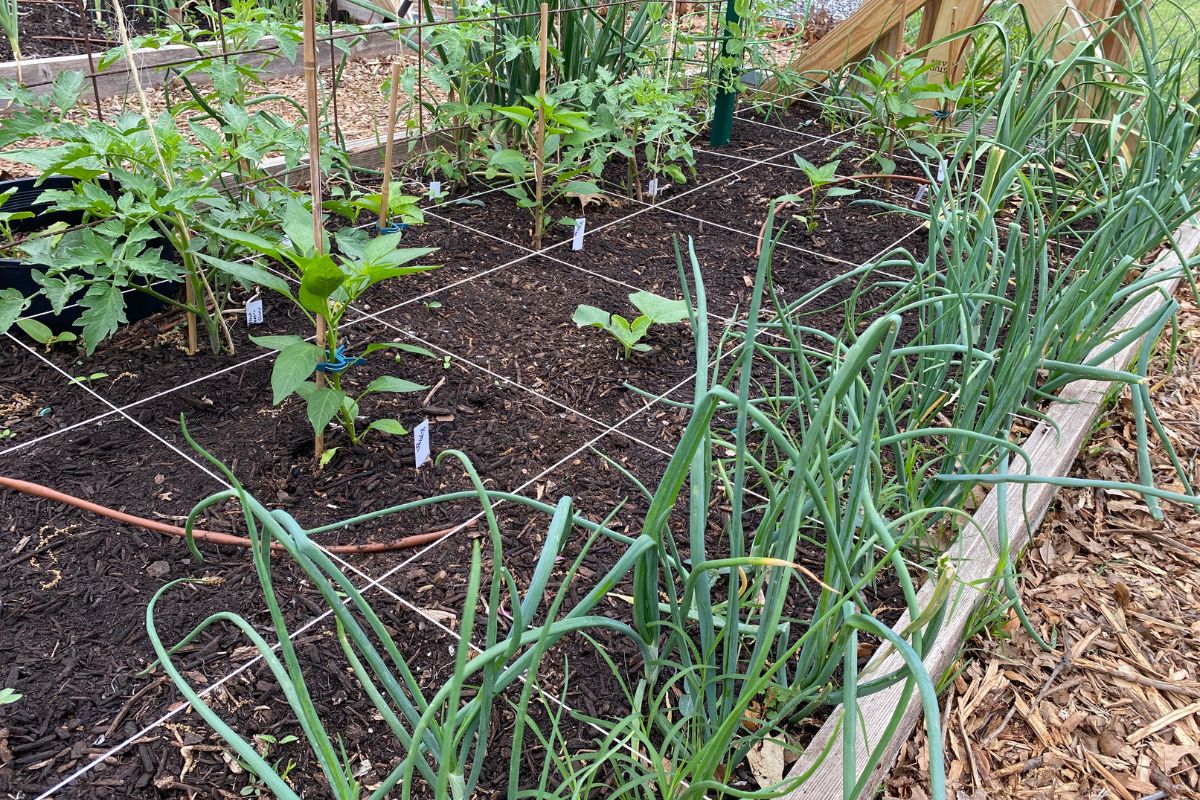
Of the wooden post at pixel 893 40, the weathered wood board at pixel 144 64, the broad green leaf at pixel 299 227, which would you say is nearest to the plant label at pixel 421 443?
the broad green leaf at pixel 299 227

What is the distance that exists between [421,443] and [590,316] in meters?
Answer: 0.60

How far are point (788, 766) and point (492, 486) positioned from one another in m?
0.73

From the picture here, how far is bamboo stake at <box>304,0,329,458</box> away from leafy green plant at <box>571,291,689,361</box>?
2.17 ft

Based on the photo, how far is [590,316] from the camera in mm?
2070

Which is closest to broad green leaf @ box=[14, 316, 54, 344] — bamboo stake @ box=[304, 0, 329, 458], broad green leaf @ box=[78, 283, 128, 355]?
broad green leaf @ box=[78, 283, 128, 355]

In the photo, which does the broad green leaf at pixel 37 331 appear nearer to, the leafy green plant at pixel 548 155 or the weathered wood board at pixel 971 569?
the leafy green plant at pixel 548 155

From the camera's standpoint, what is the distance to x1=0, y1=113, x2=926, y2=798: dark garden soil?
3.82 feet

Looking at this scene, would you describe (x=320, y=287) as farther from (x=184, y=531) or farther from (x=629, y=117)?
(x=629, y=117)

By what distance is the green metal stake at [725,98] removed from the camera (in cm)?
Result: 341

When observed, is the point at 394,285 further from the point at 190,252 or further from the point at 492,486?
the point at 492,486

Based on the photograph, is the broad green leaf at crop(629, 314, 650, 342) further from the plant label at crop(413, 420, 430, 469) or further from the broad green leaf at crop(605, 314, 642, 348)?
the plant label at crop(413, 420, 430, 469)

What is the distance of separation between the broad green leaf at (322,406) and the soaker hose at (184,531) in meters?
0.22

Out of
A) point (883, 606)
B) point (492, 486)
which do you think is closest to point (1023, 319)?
point (883, 606)

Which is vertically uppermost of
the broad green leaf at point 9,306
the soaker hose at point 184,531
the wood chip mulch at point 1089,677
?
the broad green leaf at point 9,306
